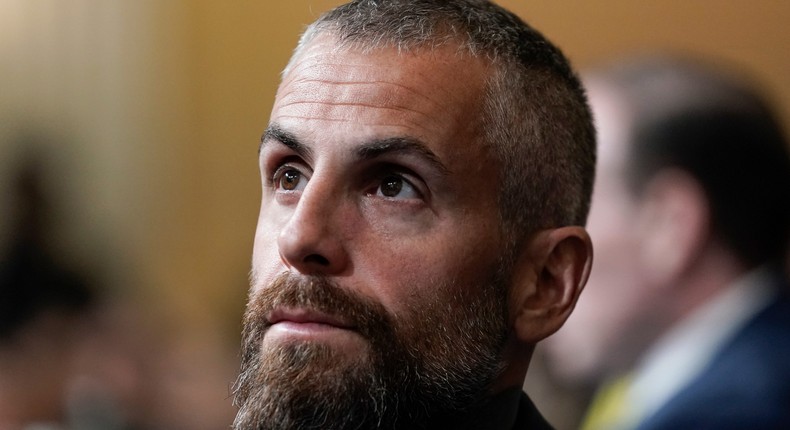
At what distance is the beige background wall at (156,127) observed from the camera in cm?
511

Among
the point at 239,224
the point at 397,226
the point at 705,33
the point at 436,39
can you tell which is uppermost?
the point at 705,33

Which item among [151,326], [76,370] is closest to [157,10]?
[151,326]

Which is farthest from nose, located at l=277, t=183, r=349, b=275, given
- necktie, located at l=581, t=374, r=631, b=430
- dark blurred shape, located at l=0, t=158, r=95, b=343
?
dark blurred shape, located at l=0, t=158, r=95, b=343

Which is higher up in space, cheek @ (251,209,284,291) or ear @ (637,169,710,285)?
ear @ (637,169,710,285)

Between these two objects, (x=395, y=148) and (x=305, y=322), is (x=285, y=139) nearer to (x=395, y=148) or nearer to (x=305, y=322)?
(x=395, y=148)

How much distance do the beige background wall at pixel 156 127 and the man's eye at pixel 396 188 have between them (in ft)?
8.72

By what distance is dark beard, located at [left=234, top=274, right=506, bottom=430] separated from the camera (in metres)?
2.02

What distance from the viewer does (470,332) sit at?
2.15 metres

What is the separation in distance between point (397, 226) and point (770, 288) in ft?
4.55

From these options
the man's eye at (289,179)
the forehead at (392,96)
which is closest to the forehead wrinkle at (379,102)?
the forehead at (392,96)

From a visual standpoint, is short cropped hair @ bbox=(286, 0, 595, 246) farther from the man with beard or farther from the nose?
the nose

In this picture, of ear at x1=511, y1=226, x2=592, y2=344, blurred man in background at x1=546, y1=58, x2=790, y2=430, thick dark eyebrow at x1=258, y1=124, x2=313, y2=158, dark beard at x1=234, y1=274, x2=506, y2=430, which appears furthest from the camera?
blurred man in background at x1=546, y1=58, x2=790, y2=430

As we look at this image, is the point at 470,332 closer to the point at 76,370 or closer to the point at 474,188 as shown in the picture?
the point at 474,188

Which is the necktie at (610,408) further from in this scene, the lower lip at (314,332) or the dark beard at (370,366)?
the lower lip at (314,332)
